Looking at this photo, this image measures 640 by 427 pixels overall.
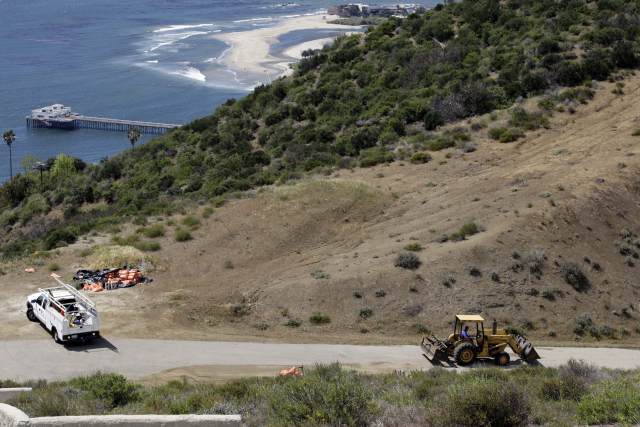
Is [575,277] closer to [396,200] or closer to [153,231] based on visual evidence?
[396,200]

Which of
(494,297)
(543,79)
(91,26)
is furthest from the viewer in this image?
(91,26)

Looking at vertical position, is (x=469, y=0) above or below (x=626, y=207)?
above

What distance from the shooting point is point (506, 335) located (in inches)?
961

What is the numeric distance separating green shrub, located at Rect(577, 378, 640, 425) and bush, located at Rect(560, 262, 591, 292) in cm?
1353

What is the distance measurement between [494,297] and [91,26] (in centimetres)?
13822

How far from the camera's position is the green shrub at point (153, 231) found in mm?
34938

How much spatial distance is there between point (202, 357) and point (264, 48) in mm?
107585

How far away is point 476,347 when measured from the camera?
23984 mm

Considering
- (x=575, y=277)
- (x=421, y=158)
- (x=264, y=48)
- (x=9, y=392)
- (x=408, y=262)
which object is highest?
(x=9, y=392)

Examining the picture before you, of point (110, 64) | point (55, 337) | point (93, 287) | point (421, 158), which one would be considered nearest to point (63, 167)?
point (421, 158)

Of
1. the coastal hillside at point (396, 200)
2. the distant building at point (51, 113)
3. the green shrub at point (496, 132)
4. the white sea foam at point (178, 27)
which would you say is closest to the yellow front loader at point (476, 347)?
the coastal hillside at point (396, 200)

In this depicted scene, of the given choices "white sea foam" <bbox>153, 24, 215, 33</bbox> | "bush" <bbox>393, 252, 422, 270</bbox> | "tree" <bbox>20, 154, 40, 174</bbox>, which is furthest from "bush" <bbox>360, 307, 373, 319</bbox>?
"white sea foam" <bbox>153, 24, 215, 33</bbox>

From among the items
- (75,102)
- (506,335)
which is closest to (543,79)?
(506,335)

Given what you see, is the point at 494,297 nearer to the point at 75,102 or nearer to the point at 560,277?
the point at 560,277
